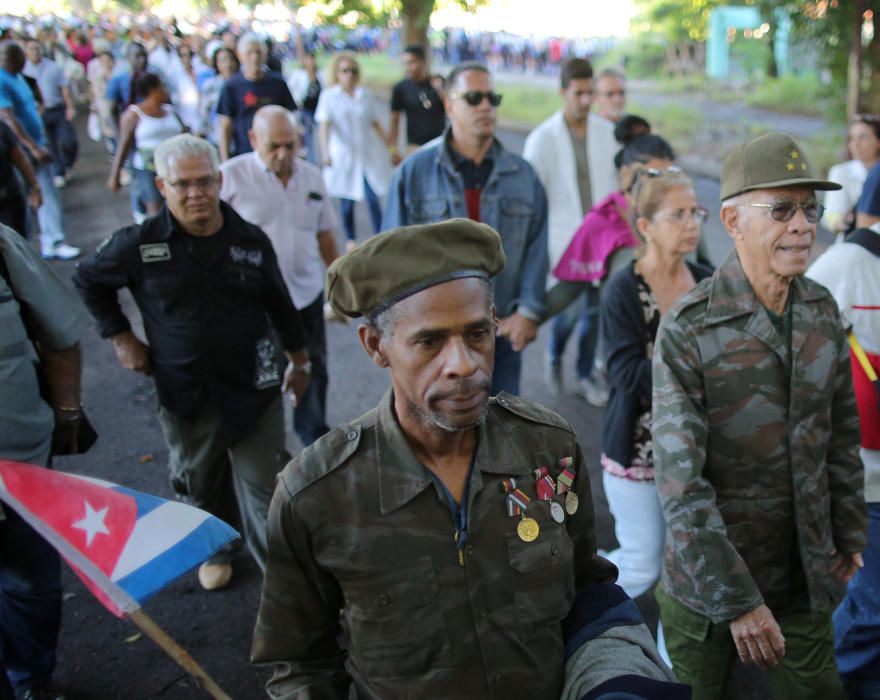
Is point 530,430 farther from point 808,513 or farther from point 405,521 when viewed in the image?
point 808,513

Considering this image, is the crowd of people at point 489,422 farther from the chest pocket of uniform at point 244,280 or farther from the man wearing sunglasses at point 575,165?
→ the man wearing sunglasses at point 575,165

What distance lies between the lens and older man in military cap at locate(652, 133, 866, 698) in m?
2.58

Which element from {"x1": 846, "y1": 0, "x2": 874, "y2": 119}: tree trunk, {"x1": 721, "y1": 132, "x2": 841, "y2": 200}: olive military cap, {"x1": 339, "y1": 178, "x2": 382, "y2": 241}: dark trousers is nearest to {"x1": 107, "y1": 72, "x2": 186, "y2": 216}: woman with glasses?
{"x1": 339, "y1": 178, "x2": 382, "y2": 241}: dark trousers

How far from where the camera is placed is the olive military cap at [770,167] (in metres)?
2.59

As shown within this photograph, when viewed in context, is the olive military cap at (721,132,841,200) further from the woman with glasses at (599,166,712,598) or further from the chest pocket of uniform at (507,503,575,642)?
the chest pocket of uniform at (507,503,575,642)

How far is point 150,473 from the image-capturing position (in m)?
5.48

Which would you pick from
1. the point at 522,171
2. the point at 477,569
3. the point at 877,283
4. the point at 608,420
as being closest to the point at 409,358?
the point at 477,569

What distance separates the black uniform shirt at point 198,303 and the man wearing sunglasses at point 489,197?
1.02 meters

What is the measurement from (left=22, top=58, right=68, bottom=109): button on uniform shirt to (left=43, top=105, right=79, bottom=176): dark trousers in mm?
146

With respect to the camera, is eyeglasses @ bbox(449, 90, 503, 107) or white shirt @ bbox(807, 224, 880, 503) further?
eyeglasses @ bbox(449, 90, 503, 107)

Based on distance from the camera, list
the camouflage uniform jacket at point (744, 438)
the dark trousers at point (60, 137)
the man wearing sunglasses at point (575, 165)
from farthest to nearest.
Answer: the dark trousers at point (60, 137)
the man wearing sunglasses at point (575, 165)
the camouflage uniform jacket at point (744, 438)

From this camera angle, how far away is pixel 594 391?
628 cm

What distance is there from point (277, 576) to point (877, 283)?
2.45 m

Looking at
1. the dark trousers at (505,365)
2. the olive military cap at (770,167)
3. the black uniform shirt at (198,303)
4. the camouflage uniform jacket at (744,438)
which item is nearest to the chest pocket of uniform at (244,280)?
the black uniform shirt at (198,303)
